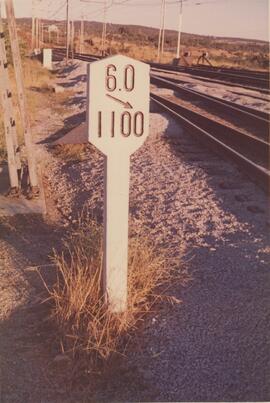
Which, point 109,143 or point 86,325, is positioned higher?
point 109,143

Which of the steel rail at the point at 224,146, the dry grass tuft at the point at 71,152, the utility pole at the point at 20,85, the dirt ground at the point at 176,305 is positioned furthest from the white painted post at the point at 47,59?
the utility pole at the point at 20,85

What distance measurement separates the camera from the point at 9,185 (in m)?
7.60

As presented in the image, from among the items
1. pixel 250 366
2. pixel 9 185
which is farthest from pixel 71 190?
pixel 250 366

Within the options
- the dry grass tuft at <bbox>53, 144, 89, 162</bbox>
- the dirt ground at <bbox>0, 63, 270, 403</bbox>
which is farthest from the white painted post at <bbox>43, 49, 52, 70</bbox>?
the dirt ground at <bbox>0, 63, 270, 403</bbox>

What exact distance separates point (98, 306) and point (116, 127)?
48.1 inches

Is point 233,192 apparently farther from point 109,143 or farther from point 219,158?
point 109,143

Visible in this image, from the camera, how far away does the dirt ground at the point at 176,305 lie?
321 centimetres

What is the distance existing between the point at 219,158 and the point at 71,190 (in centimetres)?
295

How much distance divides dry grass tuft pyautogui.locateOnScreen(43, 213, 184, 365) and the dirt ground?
0.09m

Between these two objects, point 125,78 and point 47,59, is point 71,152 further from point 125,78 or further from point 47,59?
point 47,59

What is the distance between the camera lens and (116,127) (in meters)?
3.47

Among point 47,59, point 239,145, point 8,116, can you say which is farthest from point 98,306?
point 47,59

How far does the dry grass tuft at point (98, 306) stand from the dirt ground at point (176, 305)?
9 centimetres

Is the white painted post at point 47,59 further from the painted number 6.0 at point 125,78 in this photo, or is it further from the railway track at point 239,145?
the painted number 6.0 at point 125,78
